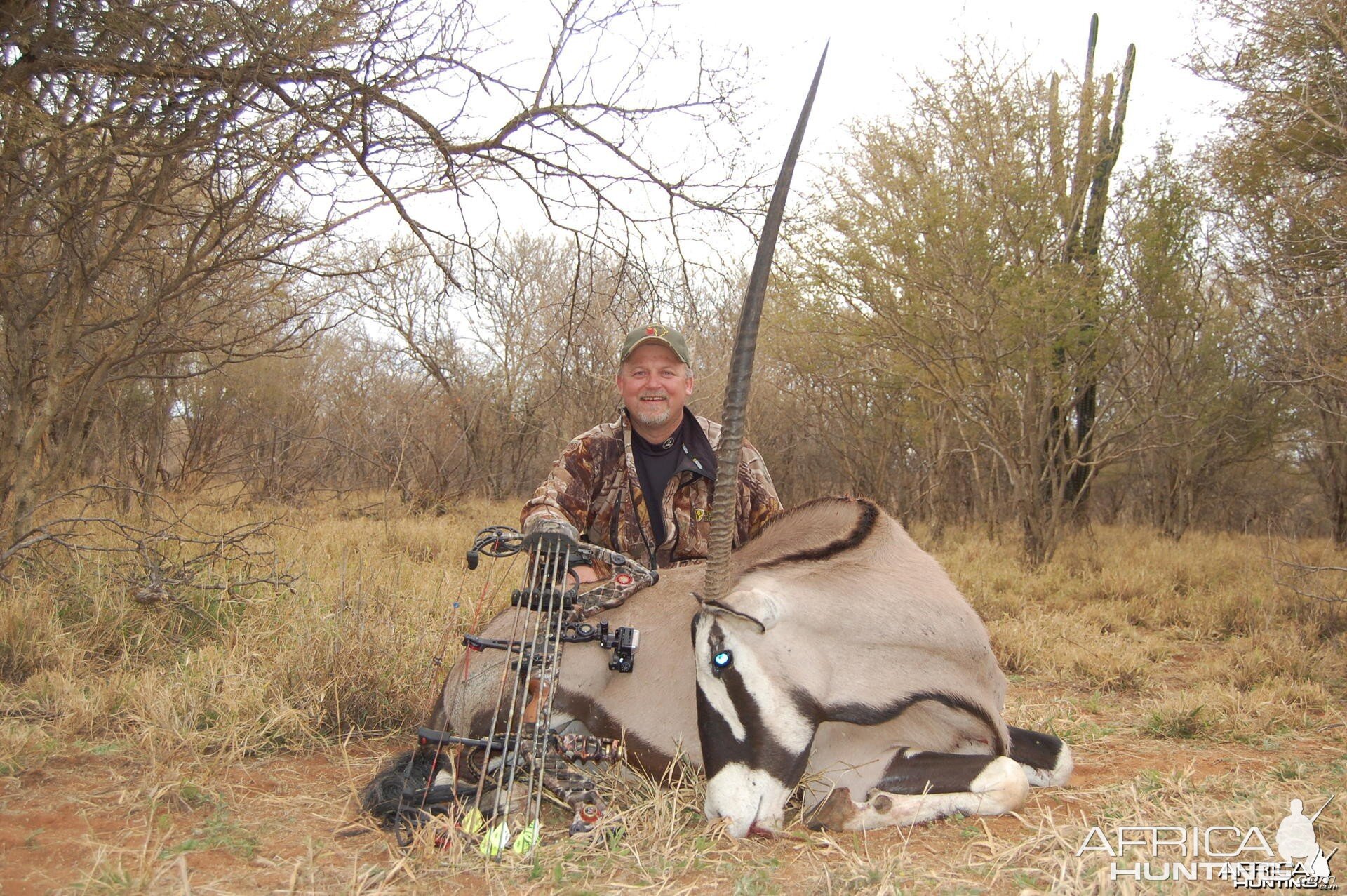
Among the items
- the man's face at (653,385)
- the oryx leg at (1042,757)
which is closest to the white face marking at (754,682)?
the oryx leg at (1042,757)

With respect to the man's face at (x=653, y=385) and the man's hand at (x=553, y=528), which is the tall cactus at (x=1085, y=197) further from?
the man's hand at (x=553, y=528)

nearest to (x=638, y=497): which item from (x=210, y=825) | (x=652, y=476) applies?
(x=652, y=476)

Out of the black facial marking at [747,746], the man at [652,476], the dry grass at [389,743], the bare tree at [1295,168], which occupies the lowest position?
the dry grass at [389,743]

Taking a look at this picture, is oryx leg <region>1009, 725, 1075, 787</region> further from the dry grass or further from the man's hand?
the man's hand

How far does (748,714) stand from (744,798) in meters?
0.22

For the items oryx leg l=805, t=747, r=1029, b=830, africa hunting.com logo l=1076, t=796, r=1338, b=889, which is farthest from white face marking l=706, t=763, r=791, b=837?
africa hunting.com logo l=1076, t=796, r=1338, b=889

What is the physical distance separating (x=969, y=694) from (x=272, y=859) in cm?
208

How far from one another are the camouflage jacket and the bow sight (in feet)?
2.39

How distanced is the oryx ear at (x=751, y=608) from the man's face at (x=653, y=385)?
1.37 meters

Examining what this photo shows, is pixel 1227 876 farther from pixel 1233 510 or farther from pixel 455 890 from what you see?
pixel 1233 510

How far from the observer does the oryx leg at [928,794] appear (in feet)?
8.91

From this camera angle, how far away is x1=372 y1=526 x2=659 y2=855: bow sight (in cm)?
257

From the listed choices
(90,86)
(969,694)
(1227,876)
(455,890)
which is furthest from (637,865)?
(90,86)

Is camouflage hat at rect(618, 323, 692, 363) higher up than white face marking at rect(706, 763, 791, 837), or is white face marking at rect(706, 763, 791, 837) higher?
camouflage hat at rect(618, 323, 692, 363)
